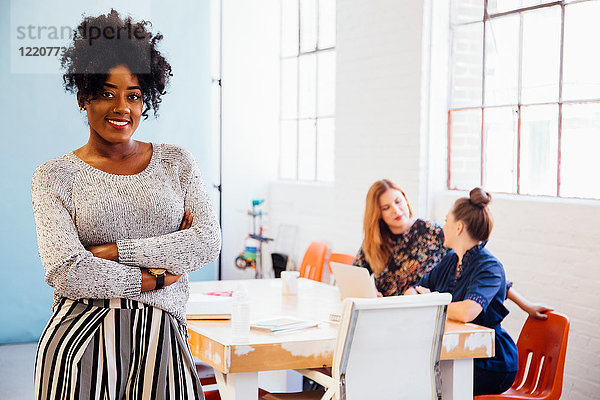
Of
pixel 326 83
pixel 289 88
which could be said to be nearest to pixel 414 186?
pixel 326 83

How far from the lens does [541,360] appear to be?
3.18 meters

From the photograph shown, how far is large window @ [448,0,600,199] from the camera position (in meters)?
4.13

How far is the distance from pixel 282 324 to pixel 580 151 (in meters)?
2.13

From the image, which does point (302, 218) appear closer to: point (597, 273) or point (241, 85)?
point (241, 85)

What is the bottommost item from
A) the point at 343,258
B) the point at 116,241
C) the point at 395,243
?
the point at 343,258

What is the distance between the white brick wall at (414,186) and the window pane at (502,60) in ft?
1.22

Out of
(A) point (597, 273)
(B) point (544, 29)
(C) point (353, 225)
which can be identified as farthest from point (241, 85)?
(A) point (597, 273)

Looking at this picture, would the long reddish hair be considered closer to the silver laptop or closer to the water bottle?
the silver laptop

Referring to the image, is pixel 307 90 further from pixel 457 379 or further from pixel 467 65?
pixel 457 379

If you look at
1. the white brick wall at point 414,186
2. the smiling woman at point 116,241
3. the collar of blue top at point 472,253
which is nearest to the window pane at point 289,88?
the white brick wall at point 414,186

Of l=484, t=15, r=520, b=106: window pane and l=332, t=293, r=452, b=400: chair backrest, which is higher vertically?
l=484, t=15, r=520, b=106: window pane

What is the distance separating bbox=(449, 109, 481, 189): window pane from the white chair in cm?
248

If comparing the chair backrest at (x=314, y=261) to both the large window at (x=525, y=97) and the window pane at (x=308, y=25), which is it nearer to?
the large window at (x=525, y=97)

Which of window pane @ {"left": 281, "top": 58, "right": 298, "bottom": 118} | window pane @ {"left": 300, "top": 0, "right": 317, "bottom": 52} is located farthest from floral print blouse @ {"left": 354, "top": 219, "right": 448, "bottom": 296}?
window pane @ {"left": 281, "top": 58, "right": 298, "bottom": 118}
